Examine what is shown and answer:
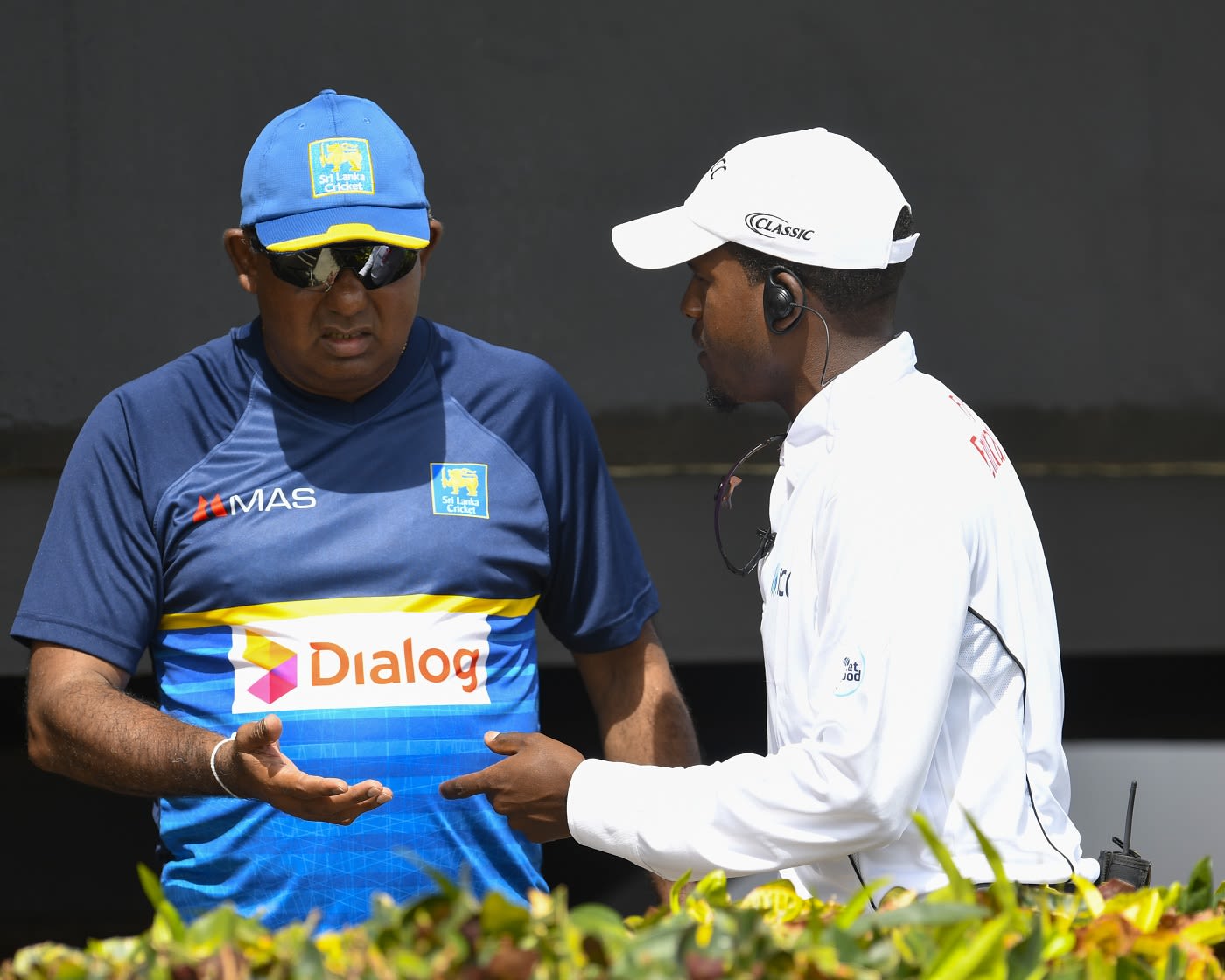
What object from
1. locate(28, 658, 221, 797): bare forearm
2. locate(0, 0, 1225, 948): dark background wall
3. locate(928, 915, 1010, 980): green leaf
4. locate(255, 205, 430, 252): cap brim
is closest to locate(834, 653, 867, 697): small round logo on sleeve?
locate(928, 915, 1010, 980): green leaf

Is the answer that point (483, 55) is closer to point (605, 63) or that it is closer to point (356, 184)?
point (605, 63)

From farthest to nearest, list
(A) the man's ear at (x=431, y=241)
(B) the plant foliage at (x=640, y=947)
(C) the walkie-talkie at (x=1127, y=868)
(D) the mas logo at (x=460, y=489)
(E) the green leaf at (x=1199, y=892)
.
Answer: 1. (A) the man's ear at (x=431, y=241)
2. (D) the mas logo at (x=460, y=489)
3. (C) the walkie-talkie at (x=1127, y=868)
4. (E) the green leaf at (x=1199, y=892)
5. (B) the plant foliage at (x=640, y=947)

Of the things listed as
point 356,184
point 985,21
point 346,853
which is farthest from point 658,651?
point 985,21

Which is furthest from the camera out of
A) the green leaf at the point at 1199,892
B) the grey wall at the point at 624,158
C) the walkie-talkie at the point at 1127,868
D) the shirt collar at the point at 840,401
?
the grey wall at the point at 624,158

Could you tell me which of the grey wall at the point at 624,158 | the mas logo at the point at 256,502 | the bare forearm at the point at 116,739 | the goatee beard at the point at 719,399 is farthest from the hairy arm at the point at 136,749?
the grey wall at the point at 624,158

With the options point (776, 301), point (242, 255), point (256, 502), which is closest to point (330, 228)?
point (242, 255)

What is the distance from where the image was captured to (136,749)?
1.89 m

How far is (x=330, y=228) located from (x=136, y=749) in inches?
28.4

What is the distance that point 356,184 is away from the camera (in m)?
2.05

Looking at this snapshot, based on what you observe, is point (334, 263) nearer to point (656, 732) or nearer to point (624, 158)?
point (656, 732)

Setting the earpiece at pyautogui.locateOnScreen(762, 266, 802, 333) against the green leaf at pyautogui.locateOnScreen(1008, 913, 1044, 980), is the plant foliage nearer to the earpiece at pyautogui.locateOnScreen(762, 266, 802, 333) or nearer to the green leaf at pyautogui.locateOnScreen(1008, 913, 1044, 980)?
the green leaf at pyautogui.locateOnScreen(1008, 913, 1044, 980)

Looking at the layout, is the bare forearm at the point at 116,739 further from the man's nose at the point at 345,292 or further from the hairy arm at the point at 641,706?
the man's nose at the point at 345,292

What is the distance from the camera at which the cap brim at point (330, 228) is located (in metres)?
2.02

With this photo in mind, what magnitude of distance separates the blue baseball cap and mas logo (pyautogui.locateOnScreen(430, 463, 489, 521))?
1.02ft
